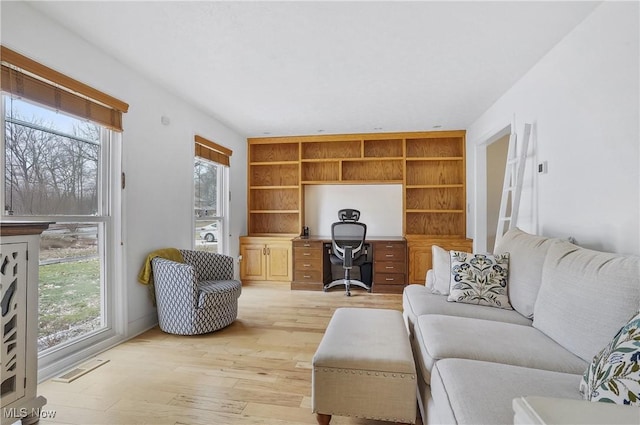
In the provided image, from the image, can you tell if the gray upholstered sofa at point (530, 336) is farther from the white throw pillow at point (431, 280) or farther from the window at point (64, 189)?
the window at point (64, 189)

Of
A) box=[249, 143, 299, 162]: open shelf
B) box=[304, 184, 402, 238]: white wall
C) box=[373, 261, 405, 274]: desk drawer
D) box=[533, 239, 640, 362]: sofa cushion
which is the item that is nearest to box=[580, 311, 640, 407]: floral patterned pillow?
box=[533, 239, 640, 362]: sofa cushion

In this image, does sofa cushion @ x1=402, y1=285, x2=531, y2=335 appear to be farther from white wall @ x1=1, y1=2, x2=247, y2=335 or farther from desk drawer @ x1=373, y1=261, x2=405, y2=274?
white wall @ x1=1, y1=2, x2=247, y2=335

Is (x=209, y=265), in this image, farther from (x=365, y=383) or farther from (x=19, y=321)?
(x=365, y=383)

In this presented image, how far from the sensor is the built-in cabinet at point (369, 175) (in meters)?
4.59

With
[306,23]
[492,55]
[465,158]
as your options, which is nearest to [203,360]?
→ [306,23]

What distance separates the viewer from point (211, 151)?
12.8ft

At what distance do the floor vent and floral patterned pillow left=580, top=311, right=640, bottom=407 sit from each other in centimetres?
273

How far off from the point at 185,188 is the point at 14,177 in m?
1.59

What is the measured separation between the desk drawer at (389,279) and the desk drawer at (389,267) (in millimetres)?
45

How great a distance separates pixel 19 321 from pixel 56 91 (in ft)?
4.94

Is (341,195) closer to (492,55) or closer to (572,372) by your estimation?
(492,55)

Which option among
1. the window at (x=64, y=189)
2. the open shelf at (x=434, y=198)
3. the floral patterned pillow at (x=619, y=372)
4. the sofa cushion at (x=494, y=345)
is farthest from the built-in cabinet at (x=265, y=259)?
the floral patterned pillow at (x=619, y=372)

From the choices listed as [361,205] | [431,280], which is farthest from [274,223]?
[431,280]

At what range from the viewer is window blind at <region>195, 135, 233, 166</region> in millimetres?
3641
